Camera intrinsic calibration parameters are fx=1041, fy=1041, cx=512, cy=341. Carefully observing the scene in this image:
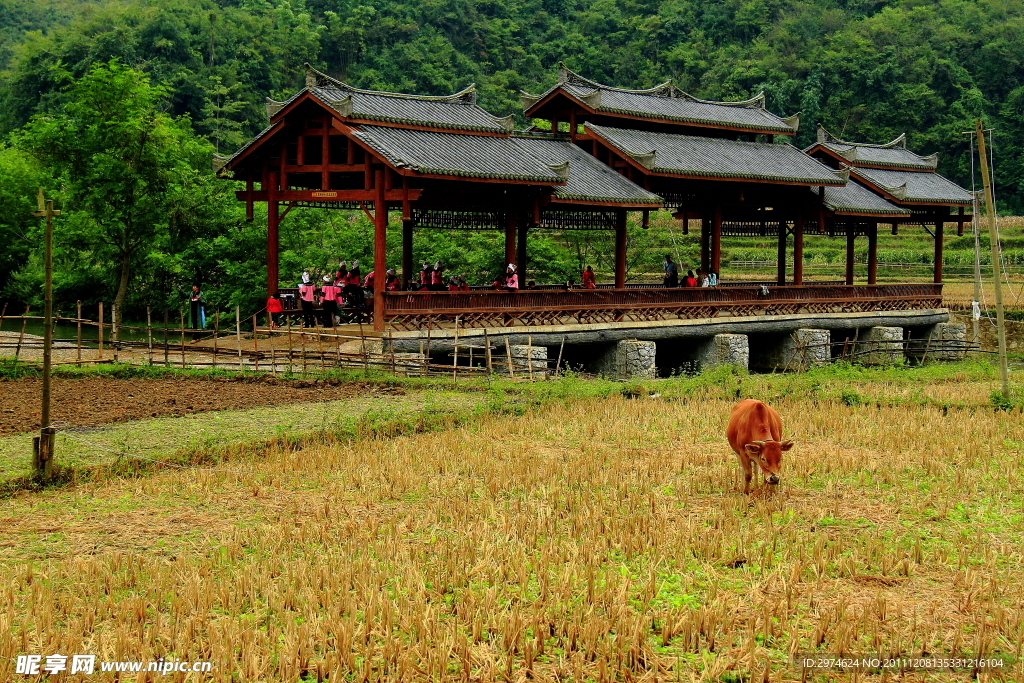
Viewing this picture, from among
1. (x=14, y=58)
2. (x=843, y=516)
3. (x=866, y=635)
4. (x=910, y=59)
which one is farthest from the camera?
(x=14, y=58)

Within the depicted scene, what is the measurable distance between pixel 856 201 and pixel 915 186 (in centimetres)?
381

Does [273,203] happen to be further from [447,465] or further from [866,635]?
[866,635]

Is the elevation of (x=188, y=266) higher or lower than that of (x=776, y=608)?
higher

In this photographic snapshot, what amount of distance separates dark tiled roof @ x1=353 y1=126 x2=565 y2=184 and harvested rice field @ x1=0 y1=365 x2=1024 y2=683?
7.96 m

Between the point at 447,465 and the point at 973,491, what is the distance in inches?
222

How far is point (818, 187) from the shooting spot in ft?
95.6

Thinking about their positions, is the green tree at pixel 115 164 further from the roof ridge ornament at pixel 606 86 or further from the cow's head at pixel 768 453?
the cow's head at pixel 768 453

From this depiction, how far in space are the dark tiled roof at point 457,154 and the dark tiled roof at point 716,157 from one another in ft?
11.5

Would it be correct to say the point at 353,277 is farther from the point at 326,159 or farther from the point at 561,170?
the point at 561,170

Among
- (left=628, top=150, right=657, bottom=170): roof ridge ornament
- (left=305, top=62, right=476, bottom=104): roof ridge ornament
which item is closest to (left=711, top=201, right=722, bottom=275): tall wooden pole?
(left=628, top=150, right=657, bottom=170): roof ridge ornament

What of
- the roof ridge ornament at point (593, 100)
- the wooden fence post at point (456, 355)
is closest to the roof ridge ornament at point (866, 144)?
the roof ridge ornament at point (593, 100)

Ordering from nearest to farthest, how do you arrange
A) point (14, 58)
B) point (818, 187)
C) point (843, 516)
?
1. point (843, 516)
2. point (818, 187)
3. point (14, 58)

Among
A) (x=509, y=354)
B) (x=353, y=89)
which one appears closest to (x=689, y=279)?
(x=509, y=354)

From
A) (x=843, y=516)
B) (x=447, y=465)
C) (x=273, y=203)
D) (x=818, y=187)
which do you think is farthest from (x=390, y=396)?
(x=818, y=187)
